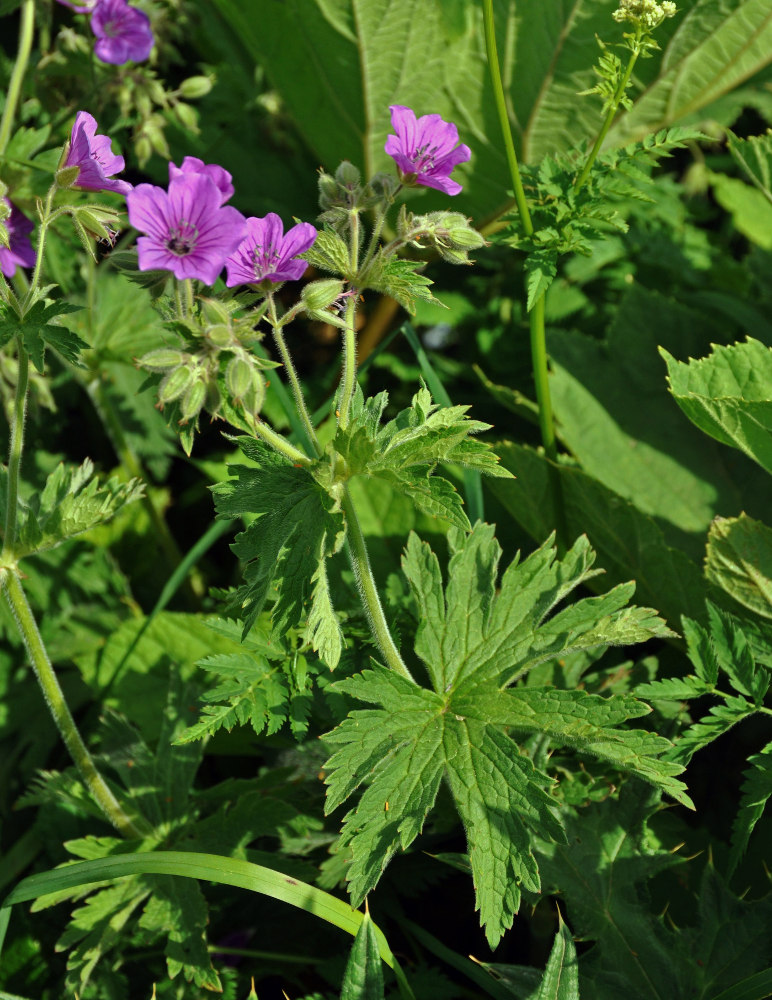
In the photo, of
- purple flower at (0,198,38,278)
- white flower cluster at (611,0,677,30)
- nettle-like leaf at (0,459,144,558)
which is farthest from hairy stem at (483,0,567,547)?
purple flower at (0,198,38,278)

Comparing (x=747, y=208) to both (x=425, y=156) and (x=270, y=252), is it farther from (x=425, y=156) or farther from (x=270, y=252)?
(x=270, y=252)

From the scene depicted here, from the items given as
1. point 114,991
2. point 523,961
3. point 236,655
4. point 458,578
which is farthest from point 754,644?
point 114,991

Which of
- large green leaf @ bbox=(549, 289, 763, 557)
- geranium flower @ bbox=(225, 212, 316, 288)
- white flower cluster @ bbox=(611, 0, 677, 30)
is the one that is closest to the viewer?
geranium flower @ bbox=(225, 212, 316, 288)

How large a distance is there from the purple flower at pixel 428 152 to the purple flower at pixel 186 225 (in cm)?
40

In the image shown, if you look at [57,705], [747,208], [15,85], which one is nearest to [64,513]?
[57,705]

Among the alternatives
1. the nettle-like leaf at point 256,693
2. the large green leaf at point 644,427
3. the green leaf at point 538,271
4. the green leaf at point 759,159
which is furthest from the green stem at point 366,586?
the green leaf at point 759,159

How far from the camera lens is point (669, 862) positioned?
1905 millimetres

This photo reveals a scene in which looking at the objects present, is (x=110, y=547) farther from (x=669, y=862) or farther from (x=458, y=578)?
(x=669, y=862)

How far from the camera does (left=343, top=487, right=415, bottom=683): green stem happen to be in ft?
5.52

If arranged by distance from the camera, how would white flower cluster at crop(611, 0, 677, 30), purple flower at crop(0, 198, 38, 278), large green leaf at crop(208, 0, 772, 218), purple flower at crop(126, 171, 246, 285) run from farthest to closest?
1. large green leaf at crop(208, 0, 772, 218)
2. purple flower at crop(0, 198, 38, 278)
3. white flower cluster at crop(611, 0, 677, 30)
4. purple flower at crop(126, 171, 246, 285)

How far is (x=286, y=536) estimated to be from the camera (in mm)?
1595

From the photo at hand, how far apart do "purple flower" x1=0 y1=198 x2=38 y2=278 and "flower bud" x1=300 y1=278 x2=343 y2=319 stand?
87 centimetres

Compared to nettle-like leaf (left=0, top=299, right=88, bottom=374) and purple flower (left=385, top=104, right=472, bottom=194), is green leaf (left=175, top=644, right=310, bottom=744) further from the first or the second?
purple flower (left=385, top=104, right=472, bottom=194)

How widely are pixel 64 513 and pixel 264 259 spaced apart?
77cm
